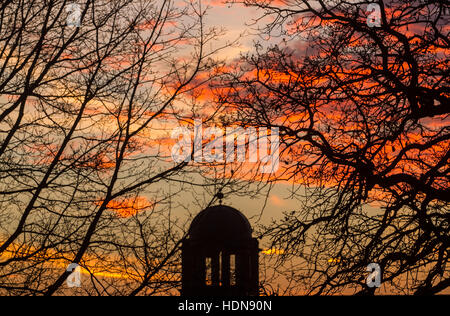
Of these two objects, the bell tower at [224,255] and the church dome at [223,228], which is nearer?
the bell tower at [224,255]

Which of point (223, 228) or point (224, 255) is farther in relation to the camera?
point (224, 255)

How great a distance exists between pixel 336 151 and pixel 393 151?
44.2 inches

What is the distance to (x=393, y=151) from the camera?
11172 mm

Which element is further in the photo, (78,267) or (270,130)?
(270,130)

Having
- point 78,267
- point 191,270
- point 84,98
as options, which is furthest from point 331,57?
point 191,270

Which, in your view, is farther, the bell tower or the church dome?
the church dome

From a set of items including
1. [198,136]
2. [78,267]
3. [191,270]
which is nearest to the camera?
[78,267]

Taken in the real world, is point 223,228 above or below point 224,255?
above
